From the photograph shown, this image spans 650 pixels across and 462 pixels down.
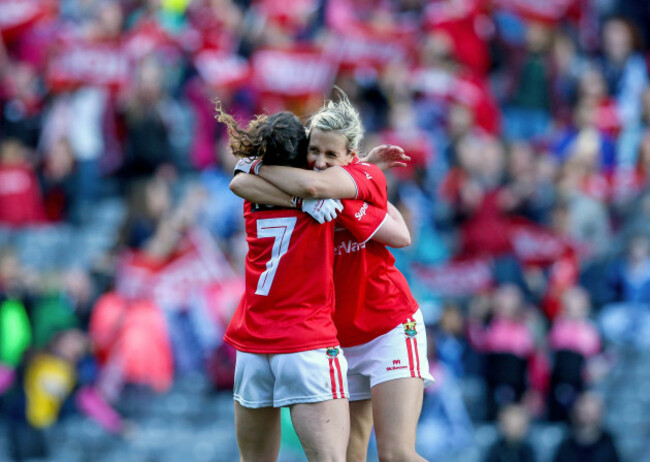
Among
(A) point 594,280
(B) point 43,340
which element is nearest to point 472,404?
(A) point 594,280

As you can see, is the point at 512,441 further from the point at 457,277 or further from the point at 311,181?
the point at 311,181

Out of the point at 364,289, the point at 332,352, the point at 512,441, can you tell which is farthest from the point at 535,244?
the point at 332,352

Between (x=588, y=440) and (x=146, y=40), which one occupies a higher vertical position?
(x=146, y=40)

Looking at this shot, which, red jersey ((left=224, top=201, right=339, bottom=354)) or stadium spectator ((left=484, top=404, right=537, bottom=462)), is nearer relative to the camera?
red jersey ((left=224, top=201, right=339, bottom=354))

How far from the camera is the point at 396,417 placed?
5789 mm

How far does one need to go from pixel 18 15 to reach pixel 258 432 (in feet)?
36.3

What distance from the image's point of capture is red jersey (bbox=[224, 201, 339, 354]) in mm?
5512

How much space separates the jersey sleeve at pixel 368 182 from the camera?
18.8 ft

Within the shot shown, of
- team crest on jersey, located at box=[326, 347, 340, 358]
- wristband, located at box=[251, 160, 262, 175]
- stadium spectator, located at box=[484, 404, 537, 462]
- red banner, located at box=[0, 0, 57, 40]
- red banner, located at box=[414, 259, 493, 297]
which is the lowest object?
stadium spectator, located at box=[484, 404, 537, 462]

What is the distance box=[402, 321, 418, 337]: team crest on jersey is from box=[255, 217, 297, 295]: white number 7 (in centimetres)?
90

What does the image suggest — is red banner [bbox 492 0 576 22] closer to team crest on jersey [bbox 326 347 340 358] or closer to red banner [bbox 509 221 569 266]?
red banner [bbox 509 221 569 266]

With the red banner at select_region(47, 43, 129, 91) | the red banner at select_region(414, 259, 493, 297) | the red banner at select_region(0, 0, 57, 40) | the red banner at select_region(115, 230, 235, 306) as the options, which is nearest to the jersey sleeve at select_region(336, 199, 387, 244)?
the red banner at select_region(115, 230, 235, 306)

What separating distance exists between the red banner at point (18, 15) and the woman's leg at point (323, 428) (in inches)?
439

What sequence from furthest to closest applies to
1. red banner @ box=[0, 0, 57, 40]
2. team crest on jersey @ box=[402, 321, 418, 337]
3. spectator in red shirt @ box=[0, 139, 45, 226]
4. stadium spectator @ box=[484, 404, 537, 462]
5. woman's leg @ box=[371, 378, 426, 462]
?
red banner @ box=[0, 0, 57, 40] < spectator in red shirt @ box=[0, 139, 45, 226] < stadium spectator @ box=[484, 404, 537, 462] < team crest on jersey @ box=[402, 321, 418, 337] < woman's leg @ box=[371, 378, 426, 462]
